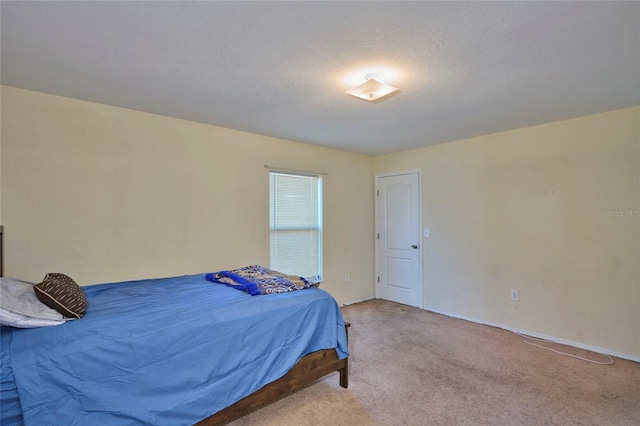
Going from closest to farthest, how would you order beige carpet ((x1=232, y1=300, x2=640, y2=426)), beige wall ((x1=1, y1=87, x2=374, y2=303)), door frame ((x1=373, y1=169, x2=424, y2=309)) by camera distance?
1. beige carpet ((x1=232, y1=300, x2=640, y2=426))
2. beige wall ((x1=1, y1=87, x2=374, y2=303))
3. door frame ((x1=373, y1=169, x2=424, y2=309))

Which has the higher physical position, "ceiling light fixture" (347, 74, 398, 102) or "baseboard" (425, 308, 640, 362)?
"ceiling light fixture" (347, 74, 398, 102)

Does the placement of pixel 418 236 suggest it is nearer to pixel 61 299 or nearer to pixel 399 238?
pixel 399 238

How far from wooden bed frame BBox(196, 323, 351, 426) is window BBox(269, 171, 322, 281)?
5.72 ft

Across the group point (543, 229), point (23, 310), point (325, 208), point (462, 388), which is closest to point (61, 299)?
point (23, 310)

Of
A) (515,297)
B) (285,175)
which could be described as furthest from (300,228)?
(515,297)

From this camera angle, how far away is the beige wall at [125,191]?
8.14ft

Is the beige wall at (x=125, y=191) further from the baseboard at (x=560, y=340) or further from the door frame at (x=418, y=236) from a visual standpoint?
the baseboard at (x=560, y=340)

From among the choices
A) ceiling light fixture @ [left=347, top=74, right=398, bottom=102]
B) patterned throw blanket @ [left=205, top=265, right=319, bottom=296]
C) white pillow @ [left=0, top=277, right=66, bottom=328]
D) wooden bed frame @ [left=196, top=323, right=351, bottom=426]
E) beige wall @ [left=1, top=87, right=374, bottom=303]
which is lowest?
wooden bed frame @ [left=196, top=323, right=351, bottom=426]

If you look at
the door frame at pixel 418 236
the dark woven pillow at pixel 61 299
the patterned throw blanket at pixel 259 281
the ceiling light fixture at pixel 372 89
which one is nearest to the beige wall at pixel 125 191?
the patterned throw blanket at pixel 259 281

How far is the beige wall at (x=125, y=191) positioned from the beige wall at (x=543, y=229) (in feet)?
7.20

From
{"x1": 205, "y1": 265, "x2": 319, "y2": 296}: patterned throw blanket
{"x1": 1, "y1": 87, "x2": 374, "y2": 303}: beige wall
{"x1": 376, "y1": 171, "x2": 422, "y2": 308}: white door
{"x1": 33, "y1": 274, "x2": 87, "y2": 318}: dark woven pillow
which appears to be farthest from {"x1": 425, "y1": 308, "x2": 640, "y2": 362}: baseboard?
{"x1": 33, "y1": 274, "x2": 87, "y2": 318}: dark woven pillow

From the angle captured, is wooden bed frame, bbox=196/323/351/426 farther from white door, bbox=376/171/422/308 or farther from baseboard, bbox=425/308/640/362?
Answer: white door, bbox=376/171/422/308

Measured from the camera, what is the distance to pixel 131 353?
160 centimetres

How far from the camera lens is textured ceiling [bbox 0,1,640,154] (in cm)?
155
